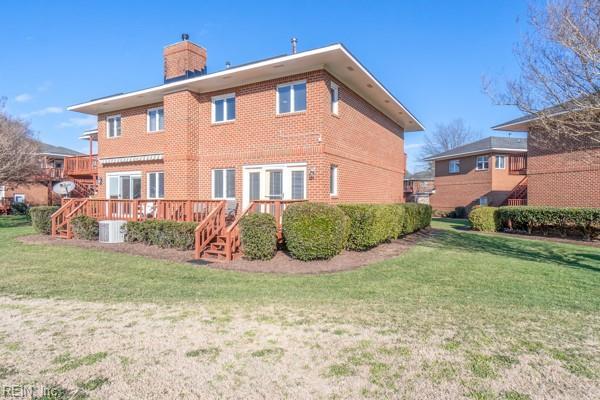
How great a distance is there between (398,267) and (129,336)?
681cm

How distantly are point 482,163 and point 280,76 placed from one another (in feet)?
80.8

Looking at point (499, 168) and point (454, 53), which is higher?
point (454, 53)

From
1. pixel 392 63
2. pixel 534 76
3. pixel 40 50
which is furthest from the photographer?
pixel 392 63

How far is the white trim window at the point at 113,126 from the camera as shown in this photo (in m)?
17.9

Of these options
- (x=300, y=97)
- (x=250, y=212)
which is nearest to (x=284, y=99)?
(x=300, y=97)

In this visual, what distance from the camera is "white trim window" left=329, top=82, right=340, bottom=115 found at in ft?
41.3

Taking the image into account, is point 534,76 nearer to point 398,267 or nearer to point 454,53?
point 398,267

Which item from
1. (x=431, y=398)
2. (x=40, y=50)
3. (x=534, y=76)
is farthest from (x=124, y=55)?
(x=431, y=398)

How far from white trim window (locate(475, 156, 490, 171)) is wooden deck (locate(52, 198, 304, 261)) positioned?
25257 millimetres

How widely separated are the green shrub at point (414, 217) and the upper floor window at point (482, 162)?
13943 mm

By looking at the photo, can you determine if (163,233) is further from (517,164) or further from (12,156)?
(517,164)

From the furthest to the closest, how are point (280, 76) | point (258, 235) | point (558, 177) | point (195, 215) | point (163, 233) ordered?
point (558, 177) → point (280, 76) → point (195, 215) → point (163, 233) → point (258, 235)

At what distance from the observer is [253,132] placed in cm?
1328

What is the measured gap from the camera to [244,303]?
5949mm
